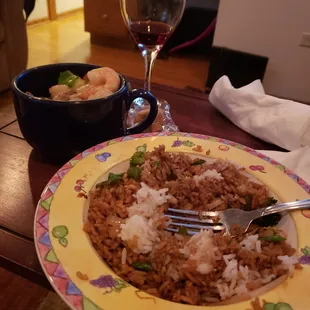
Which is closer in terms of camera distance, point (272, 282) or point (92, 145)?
point (272, 282)

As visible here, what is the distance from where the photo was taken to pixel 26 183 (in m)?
0.67

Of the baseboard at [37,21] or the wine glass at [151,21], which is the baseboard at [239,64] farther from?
the baseboard at [37,21]

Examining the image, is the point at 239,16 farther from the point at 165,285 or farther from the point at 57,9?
the point at 57,9

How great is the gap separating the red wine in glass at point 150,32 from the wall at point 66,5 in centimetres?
339

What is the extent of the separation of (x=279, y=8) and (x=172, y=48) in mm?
1142

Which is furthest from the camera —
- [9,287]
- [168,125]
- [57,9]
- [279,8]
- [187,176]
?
[57,9]

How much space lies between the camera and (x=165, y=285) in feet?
1.48

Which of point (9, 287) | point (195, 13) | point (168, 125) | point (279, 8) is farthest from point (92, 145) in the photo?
point (195, 13)

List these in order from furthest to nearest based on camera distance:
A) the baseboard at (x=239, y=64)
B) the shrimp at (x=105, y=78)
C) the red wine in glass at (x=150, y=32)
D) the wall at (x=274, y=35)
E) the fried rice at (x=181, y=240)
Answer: the baseboard at (x=239, y=64) → the wall at (x=274, y=35) → the red wine in glass at (x=150, y=32) → the shrimp at (x=105, y=78) → the fried rice at (x=181, y=240)

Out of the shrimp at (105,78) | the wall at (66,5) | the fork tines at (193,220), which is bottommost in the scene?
the wall at (66,5)

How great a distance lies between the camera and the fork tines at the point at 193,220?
1.73 feet

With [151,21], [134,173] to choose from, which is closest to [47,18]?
[151,21]

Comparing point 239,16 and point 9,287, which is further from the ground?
point 239,16

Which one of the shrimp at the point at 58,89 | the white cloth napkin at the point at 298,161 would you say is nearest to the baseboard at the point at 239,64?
the white cloth napkin at the point at 298,161
